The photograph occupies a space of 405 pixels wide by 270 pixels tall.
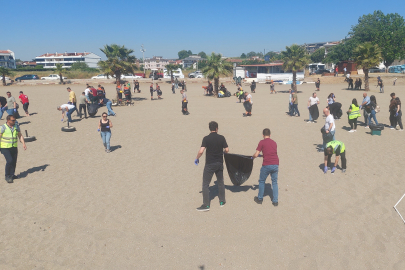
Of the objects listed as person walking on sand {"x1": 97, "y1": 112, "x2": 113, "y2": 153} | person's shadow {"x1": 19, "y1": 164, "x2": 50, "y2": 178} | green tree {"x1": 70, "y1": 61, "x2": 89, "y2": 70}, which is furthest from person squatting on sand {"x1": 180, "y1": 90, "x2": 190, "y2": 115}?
green tree {"x1": 70, "y1": 61, "x2": 89, "y2": 70}

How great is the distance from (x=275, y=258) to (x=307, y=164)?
472cm

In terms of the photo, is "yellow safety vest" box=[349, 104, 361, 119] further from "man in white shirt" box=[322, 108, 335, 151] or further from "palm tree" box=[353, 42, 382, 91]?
"palm tree" box=[353, 42, 382, 91]

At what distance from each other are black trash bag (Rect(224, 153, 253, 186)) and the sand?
479 mm

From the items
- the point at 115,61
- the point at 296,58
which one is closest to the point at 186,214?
the point at 115,61

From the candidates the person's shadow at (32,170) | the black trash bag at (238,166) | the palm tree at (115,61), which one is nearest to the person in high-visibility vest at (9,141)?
the person's shadow at (32,170)

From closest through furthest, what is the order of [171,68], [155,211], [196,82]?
[155,211]
[171,68]
[196,82]

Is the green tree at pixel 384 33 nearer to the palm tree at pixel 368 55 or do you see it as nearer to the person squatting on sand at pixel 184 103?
the palm tree at pixel 368 55

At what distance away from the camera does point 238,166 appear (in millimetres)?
6453

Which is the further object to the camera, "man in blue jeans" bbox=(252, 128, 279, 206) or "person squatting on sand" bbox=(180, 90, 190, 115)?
"person squatting on sand" bbox=(180, 90, 190, 115)

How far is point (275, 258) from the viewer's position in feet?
14.9

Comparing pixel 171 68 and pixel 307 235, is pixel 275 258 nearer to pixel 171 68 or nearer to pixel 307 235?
pixel 307 235

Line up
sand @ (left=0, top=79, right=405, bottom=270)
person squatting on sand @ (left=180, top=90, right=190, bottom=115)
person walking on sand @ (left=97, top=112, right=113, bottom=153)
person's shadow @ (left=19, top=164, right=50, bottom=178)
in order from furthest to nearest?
person squatting on sand @ (left=180, top=90, right=190, bottom=115) → person walking on sand @ (left=97, top=112, right=113, bottom=153) → person's shadow @ (left=19, top=164, right=50, bottom=178) → sand @ (left=0, top=79, right=405, bottom=270)

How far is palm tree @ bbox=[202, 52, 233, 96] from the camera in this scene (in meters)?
28.2

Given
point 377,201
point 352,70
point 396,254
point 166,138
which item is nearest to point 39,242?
point 396,254
